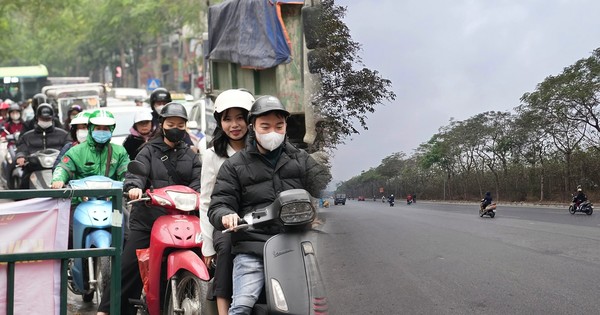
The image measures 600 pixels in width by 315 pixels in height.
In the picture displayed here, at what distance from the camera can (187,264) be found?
4496mm

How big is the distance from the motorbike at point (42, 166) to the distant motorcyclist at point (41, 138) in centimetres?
6

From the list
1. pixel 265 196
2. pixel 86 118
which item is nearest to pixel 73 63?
pixel 86 118

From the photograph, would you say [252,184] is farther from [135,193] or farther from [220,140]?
[135,193]

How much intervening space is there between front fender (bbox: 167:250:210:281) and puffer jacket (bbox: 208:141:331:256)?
80 cm

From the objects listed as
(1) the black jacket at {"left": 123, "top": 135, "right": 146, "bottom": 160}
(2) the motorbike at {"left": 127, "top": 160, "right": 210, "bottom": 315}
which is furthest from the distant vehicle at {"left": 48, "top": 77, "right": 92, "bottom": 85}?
(2) the motorbike at {"left": 127, "top": 160, "right": 210, "bottom": 315}

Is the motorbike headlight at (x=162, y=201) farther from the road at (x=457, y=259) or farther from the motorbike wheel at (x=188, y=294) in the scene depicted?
the road at (x=457, y=259)

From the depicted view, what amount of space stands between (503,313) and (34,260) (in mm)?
2152

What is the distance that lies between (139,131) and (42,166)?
112 inches

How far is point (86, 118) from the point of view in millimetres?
6562

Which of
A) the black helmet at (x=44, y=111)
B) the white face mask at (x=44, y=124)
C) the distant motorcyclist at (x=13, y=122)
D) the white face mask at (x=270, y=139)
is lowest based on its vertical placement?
the white face mask at (x=270, y=139)

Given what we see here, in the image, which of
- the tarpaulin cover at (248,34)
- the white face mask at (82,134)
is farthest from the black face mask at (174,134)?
the tarpaulin cover at (248,34)

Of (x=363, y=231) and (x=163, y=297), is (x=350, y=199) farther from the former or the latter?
(x=163, y=297)

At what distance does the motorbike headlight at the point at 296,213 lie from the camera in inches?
127

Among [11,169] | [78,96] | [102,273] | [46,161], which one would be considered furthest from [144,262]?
[78,96]
